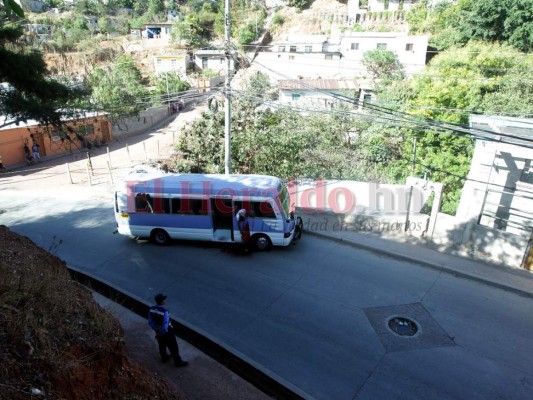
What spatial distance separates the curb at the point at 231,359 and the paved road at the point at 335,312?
0.61 ft

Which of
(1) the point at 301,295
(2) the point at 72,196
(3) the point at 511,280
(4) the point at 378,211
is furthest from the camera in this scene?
(2) the point at 72,196

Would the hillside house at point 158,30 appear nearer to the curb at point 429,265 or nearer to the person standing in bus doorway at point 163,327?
the curb at point 429,265

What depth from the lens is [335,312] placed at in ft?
29.0

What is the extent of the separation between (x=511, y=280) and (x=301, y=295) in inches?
233

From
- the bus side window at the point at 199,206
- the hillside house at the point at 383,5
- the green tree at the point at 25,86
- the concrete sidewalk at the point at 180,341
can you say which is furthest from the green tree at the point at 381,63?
the green tree at the point at 25,86

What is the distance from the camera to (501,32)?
33.0m

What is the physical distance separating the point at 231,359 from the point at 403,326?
4.00m

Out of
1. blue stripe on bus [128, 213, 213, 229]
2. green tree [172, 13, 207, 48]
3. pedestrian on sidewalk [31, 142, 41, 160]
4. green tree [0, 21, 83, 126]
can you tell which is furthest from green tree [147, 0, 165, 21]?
blue stripe on bus [128, 213, 213, 229]

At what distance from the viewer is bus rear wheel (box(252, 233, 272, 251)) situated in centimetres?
1157

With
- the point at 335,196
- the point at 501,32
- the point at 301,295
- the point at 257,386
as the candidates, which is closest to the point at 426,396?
the point at 257,386

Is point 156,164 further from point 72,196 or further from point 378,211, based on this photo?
point 378,211

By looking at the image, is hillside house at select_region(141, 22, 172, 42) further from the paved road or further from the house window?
the house window

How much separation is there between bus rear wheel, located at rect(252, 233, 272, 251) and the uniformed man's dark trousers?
17.1 ft

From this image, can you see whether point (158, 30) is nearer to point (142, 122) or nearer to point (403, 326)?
point (142, 122)
